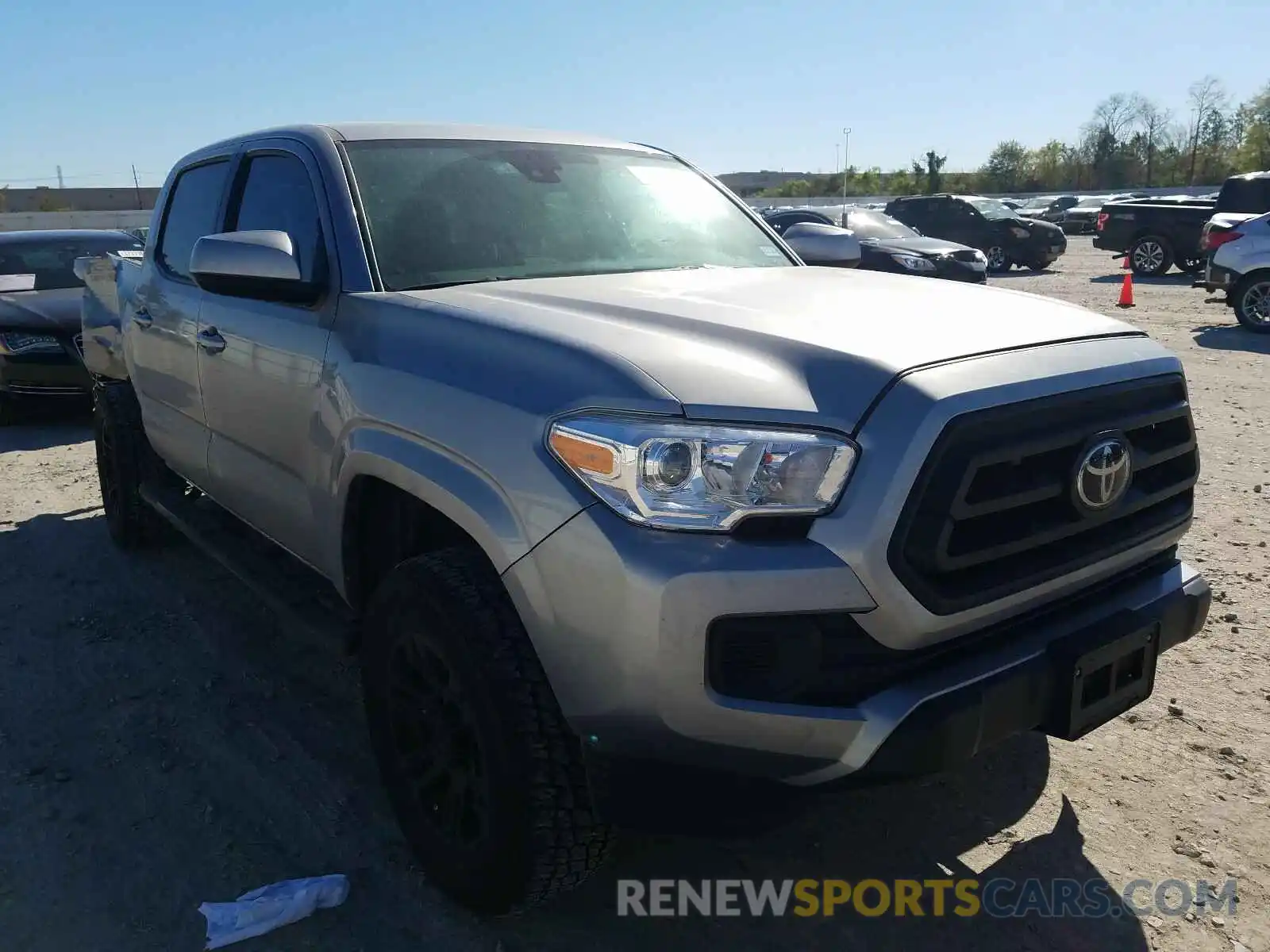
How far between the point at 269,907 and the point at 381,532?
0.97m

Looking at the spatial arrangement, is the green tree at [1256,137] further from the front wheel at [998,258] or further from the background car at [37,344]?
the background car at [37,344]

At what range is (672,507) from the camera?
1943 mm

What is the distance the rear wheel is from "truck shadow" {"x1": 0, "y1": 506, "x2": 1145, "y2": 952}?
61.4 ft

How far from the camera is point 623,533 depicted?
1.93m

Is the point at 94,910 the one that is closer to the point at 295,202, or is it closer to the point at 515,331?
the point at 515,331

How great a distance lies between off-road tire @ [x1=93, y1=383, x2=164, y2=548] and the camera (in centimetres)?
501

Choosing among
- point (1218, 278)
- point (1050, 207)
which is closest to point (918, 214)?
point (1218, 278)

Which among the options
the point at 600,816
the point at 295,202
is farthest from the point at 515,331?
the point at 295,202

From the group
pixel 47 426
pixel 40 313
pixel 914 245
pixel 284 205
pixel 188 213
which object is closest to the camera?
pixel 284 205

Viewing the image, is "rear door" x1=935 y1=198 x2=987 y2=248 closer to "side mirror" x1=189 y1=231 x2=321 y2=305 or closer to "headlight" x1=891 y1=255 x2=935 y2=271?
"headlight" x1=891 y1=255 x2=935 y2=271

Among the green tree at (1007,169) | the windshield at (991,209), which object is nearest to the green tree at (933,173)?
the green tree at (1007,169)

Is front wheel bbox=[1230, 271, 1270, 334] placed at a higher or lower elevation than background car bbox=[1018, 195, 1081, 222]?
lower

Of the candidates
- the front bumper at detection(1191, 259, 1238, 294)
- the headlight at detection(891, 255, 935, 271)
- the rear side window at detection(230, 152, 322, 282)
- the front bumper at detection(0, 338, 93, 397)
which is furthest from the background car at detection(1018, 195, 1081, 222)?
the rear side window at detection(230, 152, 322, 282)

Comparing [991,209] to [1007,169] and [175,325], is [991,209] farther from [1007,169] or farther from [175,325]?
[1007,169]
